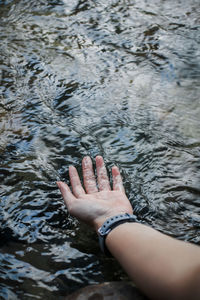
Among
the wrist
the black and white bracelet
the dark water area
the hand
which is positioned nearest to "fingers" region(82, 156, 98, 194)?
the hand

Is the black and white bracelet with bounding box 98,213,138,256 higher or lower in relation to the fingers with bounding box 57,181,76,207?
lower

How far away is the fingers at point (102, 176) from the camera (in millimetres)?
2689

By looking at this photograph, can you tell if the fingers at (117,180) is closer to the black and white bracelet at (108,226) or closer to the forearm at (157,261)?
the black and white bracelet at (108,226)

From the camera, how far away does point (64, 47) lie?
15.2 feet

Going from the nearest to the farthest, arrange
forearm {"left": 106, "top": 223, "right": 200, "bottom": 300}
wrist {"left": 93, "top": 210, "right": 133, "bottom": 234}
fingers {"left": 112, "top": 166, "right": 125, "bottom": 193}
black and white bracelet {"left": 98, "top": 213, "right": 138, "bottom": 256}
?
1. forearm {"left": 106, "top": 223, "right": 200, "bottom": 300}
2. black and white bracelet {"left": 98, "top": 213, "right": 138, "bottom": 256}
3. wrist {"left": 93, "top": 210, "right": 133, "bottom": 234}
4. fingers {"left": 112, "top": 166, "right": 125, "bottom": 193}

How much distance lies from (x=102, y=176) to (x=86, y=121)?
3.06ft

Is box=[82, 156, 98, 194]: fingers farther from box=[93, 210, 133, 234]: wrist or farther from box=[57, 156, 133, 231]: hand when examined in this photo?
box=[93, 210, 133, 234]: wrist

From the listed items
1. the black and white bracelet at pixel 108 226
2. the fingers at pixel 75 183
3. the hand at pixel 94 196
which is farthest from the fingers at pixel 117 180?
the black and white bracelet at pixel 108 226

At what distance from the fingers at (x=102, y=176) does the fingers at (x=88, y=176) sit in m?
0.05

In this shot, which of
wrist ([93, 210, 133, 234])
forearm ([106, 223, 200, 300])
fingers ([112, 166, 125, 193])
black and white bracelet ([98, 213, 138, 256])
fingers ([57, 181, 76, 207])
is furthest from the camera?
fingers ([112, 166, 125, 193])

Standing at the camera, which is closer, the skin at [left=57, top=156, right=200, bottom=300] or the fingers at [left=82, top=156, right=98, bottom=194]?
the skin at [left=57, top=156, right=200, bottom=300]

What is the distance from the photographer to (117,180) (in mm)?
2734

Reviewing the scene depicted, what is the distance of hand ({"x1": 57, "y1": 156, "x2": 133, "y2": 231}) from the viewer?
7.74ft

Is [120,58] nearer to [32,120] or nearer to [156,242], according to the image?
[32,120]
